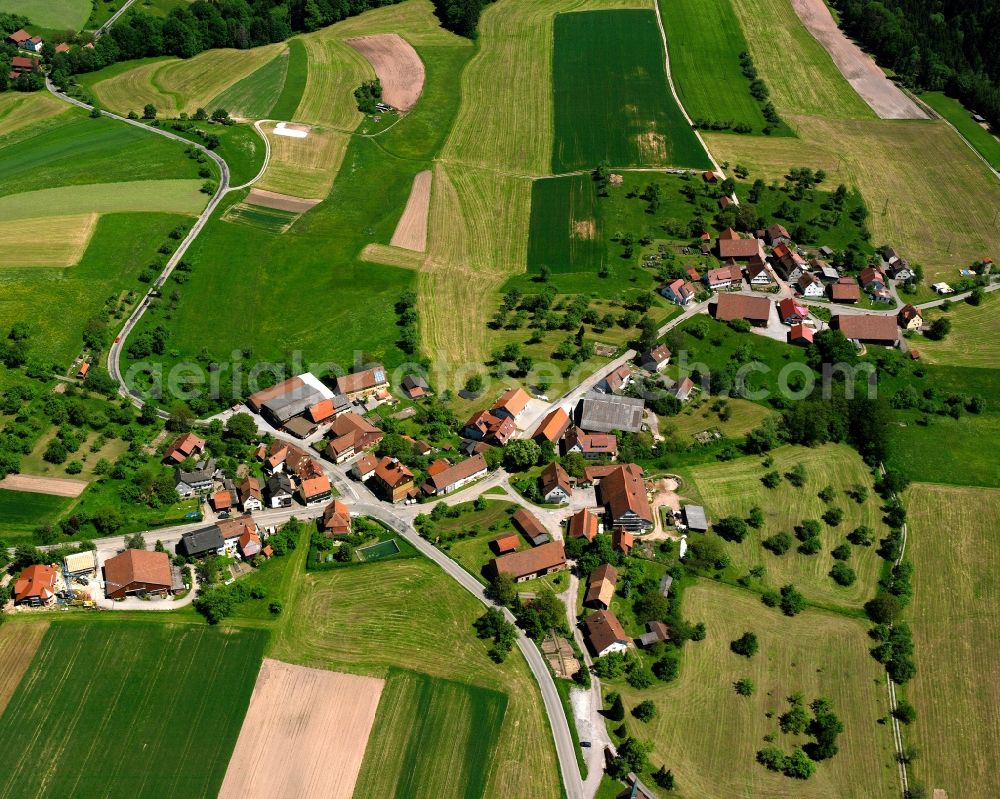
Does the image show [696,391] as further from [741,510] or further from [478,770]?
[478,770]

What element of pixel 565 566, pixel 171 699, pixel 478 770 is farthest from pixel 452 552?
pixel 171 699

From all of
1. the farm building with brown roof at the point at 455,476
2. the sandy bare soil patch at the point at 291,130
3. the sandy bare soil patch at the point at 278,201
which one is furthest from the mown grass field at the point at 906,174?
the farm building with brown roof at the point at 455,476

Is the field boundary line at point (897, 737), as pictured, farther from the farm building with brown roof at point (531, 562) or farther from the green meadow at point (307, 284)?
the green meadow at point (307, 284)

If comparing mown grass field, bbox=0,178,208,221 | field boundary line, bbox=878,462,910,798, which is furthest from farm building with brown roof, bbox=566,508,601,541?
mown grass field, bbox=0,178,208,221

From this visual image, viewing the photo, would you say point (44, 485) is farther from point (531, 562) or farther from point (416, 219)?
point (416, 219)

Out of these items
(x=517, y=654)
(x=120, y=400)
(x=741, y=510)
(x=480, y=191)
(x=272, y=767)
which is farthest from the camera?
(x=480, y=191)

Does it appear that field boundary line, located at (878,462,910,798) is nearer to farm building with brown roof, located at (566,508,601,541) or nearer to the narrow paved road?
farm building with brown roof, located at (566,508,601,541)
